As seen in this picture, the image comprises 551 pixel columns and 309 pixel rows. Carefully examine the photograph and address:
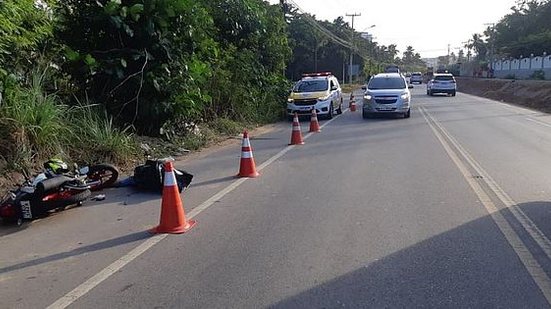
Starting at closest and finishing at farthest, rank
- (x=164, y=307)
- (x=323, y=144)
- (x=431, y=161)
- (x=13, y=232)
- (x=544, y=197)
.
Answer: (x=164, y=307), (x=13, y=232), (x=544, y=197), (x=431, y=161), (x=323, y=144)

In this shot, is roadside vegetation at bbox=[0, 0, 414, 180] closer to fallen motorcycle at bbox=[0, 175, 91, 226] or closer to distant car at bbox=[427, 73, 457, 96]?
fallen motorcycle at bbox=[0, 175, 91, 226]

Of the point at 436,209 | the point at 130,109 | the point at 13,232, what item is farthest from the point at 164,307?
the point at 130,109

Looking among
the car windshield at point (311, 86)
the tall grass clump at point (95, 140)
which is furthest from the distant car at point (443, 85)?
the tall grass clump at point (95, 140)

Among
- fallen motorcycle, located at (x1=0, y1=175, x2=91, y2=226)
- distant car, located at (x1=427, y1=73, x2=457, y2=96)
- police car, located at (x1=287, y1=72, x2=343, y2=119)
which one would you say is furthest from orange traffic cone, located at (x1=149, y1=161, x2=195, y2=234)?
distant car, located at (x1=427, y1=73, x2=457, y2=96)

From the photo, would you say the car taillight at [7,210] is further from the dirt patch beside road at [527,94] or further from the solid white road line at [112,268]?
the dirt patch beside road at [527,94]

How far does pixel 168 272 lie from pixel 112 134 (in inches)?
264

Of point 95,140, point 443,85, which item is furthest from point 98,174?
point 443,85

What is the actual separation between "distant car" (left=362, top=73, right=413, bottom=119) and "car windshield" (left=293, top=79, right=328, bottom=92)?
181cm

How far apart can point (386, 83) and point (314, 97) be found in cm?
322

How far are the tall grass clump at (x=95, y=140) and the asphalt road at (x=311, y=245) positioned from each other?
1.61m

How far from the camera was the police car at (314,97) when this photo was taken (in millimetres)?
21953

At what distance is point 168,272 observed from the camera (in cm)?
487

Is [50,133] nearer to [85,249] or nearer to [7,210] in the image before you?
[7,210]

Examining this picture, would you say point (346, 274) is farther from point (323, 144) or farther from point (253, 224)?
point (323, 144)
